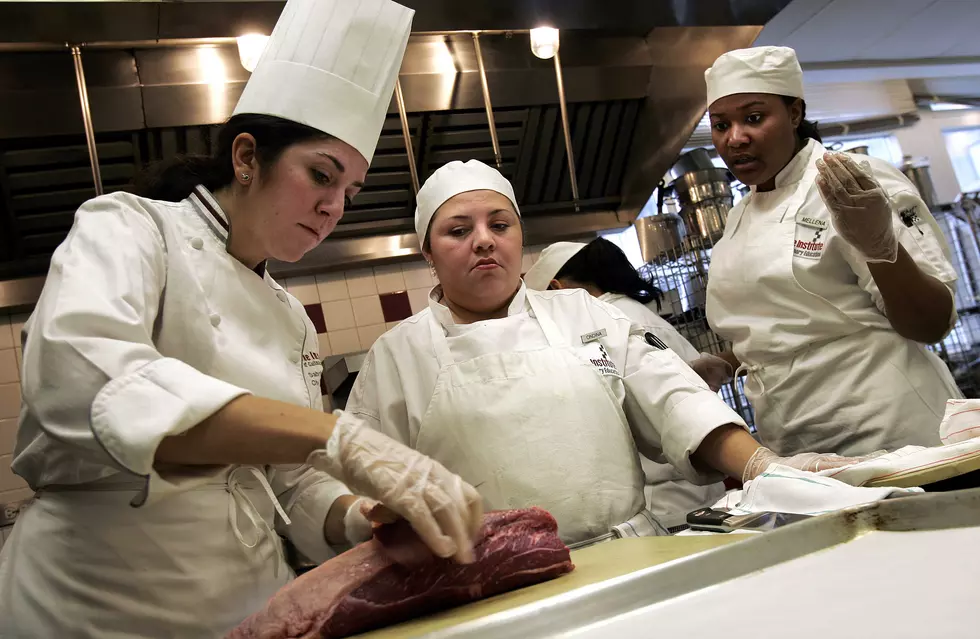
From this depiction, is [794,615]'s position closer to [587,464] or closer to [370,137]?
[587,464]

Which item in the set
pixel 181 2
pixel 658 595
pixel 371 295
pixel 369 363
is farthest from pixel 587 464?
pixel 371 295

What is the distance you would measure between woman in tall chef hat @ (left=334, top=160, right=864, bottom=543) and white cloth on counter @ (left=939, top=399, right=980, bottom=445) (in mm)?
192

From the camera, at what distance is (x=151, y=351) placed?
3.44 ft

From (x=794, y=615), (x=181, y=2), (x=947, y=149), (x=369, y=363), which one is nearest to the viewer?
(x=794, y=615)

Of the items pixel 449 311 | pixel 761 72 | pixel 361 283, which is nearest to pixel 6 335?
pixel 361 283

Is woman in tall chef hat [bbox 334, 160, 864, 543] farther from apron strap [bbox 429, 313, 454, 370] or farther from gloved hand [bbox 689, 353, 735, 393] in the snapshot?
gloved hand [bbox 689, 353, 735, 393]

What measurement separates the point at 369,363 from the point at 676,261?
76.3 inches

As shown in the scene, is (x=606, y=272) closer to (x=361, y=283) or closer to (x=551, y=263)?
(x=551, y=263)

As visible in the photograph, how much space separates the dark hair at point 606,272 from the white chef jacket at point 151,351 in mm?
1514

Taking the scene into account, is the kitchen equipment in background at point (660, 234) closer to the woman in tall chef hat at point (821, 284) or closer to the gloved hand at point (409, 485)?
the woman in tall chef hat at point (821, 284)

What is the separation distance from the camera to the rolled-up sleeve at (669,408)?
5.20 feet

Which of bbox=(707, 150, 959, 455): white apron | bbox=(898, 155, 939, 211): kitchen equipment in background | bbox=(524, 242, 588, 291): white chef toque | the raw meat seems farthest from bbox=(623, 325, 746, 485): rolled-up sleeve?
bbox=(898, 155, 939, 211): kitchen equipment in background

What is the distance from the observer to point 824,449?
1.98 metres

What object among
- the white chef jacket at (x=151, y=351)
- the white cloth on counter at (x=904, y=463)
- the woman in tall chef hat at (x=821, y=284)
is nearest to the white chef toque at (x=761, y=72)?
the woman in tall chef hat at (x=821, y=284)
